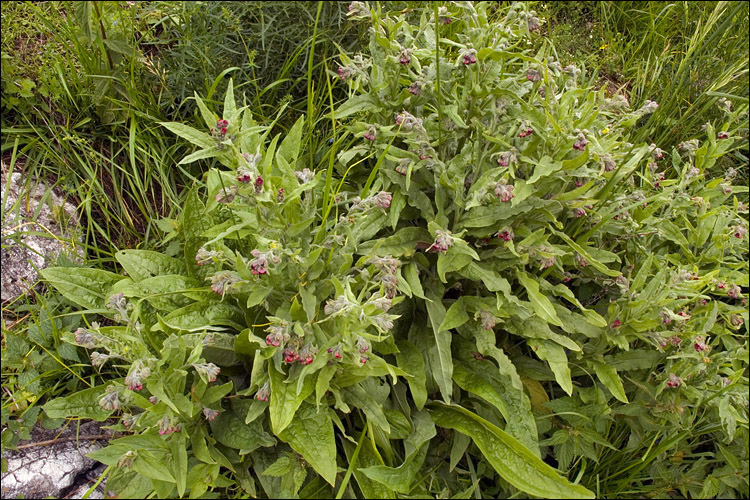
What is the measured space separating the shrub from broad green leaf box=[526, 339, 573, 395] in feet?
0.03

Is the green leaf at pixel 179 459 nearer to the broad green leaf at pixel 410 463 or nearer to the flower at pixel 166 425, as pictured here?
the flower at pixel 166 425

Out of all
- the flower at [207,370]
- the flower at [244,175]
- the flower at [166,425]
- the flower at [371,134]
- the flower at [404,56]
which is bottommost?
the flower at [166,425]

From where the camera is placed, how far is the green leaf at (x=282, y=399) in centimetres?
213

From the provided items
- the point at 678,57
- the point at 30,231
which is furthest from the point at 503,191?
the point at 678,57

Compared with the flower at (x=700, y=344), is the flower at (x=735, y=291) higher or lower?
higher

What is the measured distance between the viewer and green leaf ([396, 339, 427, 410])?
250 centimetres

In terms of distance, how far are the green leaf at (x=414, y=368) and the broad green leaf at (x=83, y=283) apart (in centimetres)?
131

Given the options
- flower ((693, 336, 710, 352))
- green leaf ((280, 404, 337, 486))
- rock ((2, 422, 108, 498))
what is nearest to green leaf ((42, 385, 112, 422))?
rock ((2, 422, 108, 498))

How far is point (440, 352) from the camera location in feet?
8.27

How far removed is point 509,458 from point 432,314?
0.66 m

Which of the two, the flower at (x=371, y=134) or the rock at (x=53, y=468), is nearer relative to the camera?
the rock at (x=53, y=468)

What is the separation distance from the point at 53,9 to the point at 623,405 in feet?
11.7

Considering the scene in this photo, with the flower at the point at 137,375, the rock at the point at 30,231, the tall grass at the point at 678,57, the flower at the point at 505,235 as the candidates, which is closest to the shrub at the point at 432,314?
the flower at the point at 505,235

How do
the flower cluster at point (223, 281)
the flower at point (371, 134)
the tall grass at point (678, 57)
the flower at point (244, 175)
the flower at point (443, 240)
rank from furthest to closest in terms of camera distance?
the tall grass at point (678, 57) < the flower at point (371, 134) < the flower at point (443, 240) < the flower cluster at point (223, 281) < the flower at point (244, 175)
